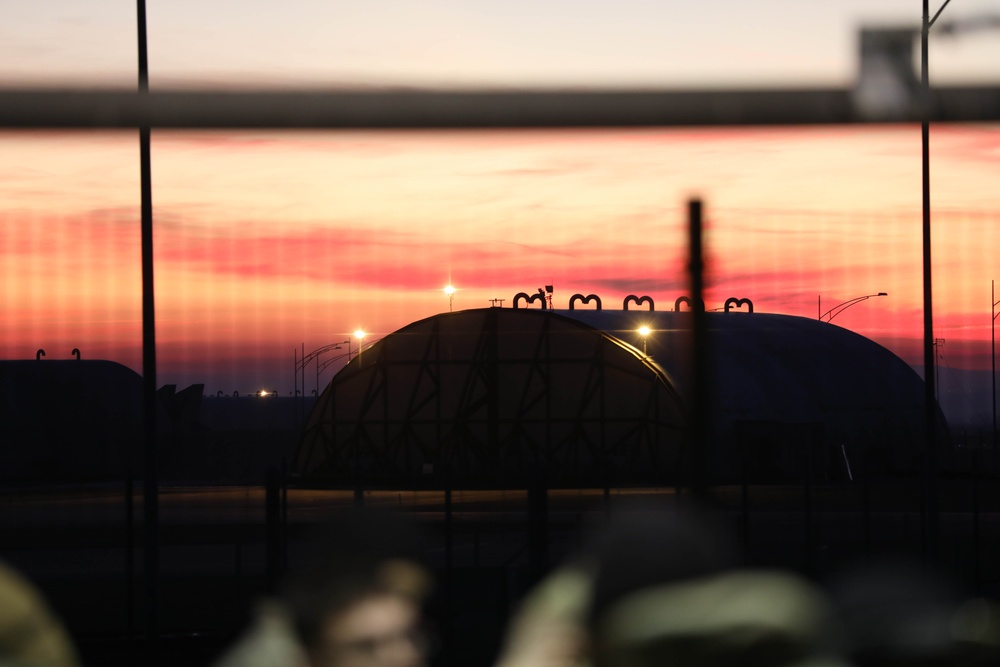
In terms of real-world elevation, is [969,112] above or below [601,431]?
above

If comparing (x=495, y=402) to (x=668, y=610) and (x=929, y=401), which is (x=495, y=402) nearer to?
(x=929, y=401)

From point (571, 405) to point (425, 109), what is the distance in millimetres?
35526

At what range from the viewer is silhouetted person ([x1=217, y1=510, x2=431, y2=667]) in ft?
5.68

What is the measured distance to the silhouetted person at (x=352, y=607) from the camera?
5.68 feet

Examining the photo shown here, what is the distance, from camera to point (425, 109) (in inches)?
70.1

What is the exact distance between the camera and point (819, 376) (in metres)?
40.7

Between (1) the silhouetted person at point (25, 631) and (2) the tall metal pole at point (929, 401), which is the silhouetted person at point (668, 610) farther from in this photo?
(2) the tall metal pole at point (929, 401)

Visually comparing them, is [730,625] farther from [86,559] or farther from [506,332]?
[506,332]

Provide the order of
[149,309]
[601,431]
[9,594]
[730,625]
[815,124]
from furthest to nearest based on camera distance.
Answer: [601,431] < [149,309] < [815,124] < [9,594] < [730,625]

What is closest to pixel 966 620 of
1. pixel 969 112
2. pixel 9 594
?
pixel 969 112

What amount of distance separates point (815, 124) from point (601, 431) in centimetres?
3451

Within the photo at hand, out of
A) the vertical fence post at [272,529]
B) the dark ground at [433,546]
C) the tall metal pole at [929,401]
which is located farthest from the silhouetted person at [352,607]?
the tall metal pole at [929,401]

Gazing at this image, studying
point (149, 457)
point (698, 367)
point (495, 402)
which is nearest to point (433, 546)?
point (149, 457)

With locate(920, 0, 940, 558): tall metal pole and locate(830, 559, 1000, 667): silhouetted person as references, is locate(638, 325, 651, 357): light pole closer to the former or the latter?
locate(920, 0, 940, 558): tall metal pole
